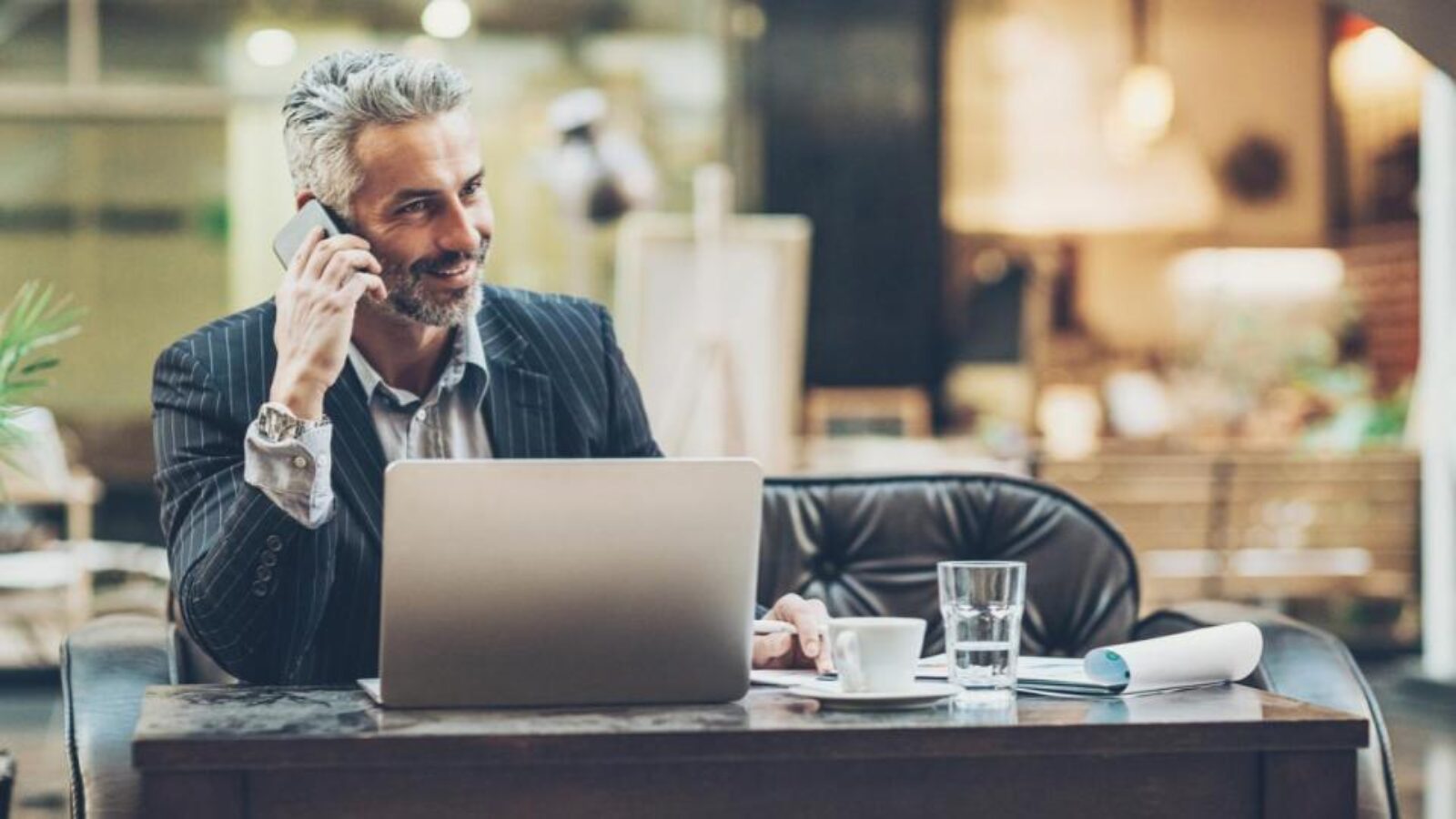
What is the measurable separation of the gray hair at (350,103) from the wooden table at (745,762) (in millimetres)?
773

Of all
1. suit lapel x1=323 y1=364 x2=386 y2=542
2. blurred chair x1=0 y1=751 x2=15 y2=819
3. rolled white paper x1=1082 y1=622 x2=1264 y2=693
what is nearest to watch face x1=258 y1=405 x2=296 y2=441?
suit lapel x1=323 y1=364 x2=386 y2=542

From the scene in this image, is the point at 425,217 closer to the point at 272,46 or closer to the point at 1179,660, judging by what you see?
the point at 1179,660

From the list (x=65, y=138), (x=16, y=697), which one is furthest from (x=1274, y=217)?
(x=16, y=697)

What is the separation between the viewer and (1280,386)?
9.39m

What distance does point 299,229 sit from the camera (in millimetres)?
2129

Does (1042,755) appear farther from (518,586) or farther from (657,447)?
(657,447)

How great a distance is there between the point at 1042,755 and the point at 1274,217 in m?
9.36

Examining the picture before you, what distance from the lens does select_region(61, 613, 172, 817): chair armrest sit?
185 centimetres

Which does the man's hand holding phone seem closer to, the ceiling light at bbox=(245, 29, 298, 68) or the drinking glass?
the drinking glass

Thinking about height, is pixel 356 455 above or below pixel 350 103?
below

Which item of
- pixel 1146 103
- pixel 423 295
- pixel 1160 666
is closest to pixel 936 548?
pixel 423 295

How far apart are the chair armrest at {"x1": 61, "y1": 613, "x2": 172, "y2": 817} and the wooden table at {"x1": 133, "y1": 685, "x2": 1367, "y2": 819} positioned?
29 cm

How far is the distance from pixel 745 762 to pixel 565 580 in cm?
21

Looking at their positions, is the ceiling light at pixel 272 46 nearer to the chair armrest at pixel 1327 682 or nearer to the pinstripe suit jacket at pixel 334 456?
the pinstripe suit jacket at pixel 334 456
